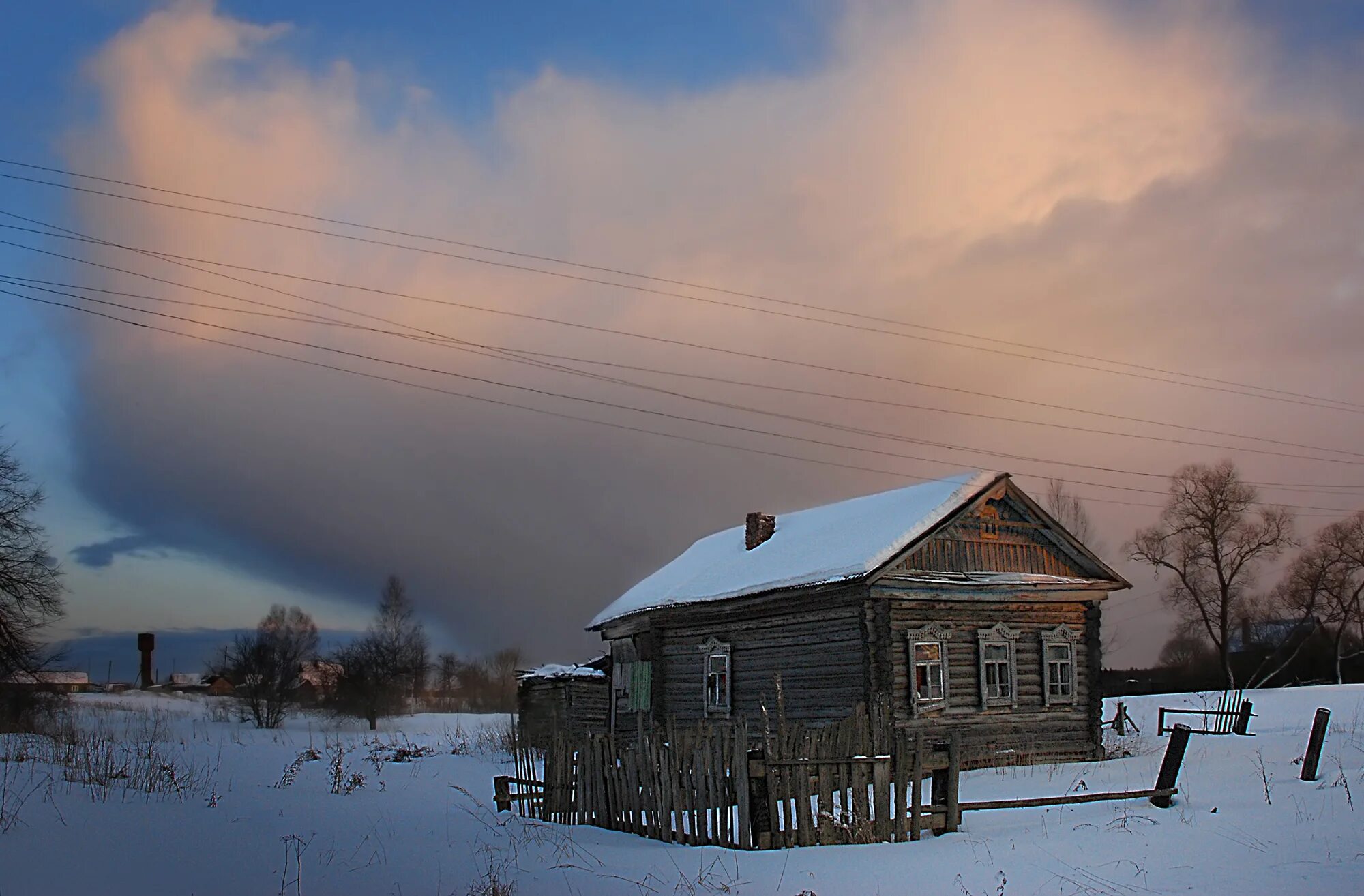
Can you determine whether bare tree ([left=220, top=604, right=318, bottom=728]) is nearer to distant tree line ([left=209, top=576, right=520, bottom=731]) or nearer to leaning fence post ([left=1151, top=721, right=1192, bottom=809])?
distant tree line ([left=209, top=576, right=520, bottom=731])

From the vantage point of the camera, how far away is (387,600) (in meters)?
78.9

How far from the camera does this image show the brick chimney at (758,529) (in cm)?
2997

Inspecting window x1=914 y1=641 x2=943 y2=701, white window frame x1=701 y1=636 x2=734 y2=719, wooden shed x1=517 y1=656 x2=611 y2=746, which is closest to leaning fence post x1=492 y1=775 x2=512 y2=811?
white window frame x1=701 y1=636 x2=734 y2=719

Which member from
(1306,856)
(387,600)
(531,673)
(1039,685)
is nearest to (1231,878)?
(1306,856)

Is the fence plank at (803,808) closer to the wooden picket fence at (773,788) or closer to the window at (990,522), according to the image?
the wooden picket fence at (773,788)

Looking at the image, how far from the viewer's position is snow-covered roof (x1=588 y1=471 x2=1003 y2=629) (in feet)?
74.7

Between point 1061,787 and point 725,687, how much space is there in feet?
30.3

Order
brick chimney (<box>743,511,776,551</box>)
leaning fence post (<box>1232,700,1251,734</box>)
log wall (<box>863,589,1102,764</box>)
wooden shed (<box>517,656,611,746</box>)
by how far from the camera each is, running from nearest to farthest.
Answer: log wall (<box>863,589,1102,764</box>) → leaning fence post (<box>1232,700,1251,734</box>) → brick chimney (<box>743,511,776,551</box>) → wooden shed (<box>517,656,611,746</box>)

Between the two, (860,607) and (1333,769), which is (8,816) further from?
(1333,769)

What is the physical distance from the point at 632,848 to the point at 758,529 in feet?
59.5

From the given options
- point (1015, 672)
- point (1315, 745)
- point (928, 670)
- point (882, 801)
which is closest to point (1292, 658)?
point (1015, 672)

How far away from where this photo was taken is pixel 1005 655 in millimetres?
24172

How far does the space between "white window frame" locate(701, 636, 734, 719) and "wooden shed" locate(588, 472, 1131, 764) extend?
0.12 feet

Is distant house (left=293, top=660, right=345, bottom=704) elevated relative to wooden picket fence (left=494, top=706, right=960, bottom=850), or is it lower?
lower
